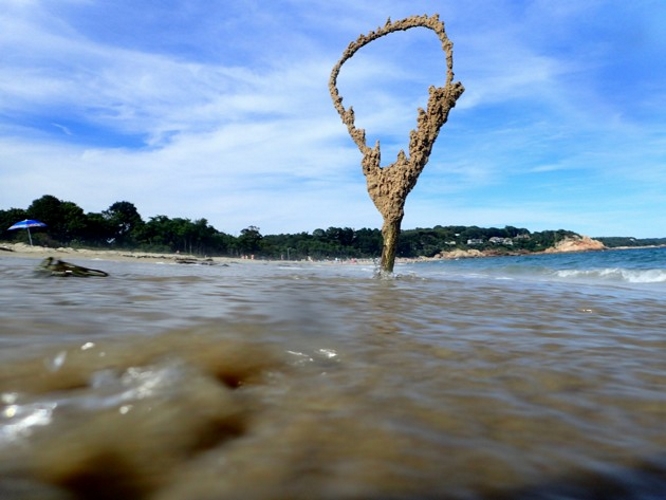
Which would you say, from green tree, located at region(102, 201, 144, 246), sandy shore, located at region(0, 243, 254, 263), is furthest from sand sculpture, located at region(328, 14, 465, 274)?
green tree, located at region(102, 201, 144, 246)

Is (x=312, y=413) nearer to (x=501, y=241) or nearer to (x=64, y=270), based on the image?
(x=64, y=270)

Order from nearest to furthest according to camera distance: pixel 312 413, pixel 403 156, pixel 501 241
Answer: pixel 312 413, pixel 403 156, pixel 501 241

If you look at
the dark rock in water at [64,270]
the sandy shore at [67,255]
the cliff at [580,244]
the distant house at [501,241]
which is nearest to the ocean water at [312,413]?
the dark rock in water at [64,270]

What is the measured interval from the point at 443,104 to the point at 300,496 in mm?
11582

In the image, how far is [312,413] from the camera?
1364 mm

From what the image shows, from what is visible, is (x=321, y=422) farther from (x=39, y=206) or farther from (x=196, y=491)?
(x=39, y=206)

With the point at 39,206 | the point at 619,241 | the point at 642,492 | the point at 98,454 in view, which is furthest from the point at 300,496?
the point at 619,241

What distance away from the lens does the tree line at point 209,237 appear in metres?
60.5

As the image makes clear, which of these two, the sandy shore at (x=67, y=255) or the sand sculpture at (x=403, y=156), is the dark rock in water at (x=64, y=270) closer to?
the sand sculpture at (x=403, y=156)

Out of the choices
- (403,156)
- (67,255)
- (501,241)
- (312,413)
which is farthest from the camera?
(501,241)

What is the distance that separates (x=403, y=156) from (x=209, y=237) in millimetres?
70796

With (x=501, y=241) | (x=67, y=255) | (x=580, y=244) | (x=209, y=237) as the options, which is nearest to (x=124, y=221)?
(x=209, y=237)

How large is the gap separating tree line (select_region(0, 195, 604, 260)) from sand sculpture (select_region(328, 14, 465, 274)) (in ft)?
172

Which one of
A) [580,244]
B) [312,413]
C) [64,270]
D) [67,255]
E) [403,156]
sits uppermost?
[403,156]
